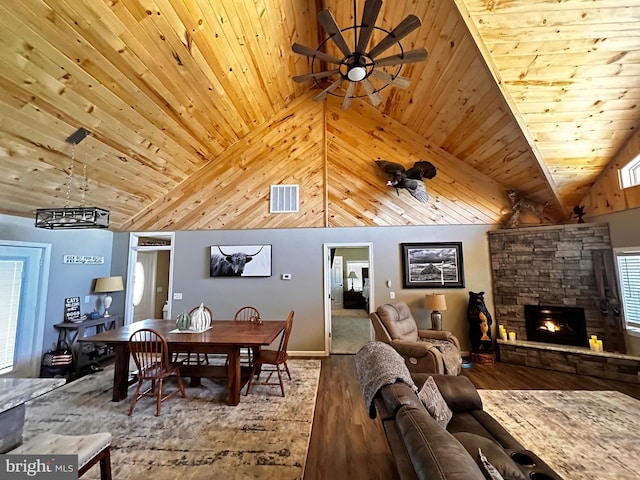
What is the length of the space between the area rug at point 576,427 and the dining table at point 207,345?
2694 mm

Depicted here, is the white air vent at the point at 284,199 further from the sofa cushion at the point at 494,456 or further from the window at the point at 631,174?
the window at the point at 631,174

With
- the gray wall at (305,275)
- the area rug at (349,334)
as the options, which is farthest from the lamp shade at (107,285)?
the area rug at (349,334)

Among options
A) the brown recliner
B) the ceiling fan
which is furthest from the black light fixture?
the brown recliner

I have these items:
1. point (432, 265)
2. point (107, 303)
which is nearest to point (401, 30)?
point (432, 265)

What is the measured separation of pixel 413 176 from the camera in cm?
485

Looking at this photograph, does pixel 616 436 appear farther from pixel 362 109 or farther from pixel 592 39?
pixel 362 109

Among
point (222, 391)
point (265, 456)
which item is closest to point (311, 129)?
point (222, 391)

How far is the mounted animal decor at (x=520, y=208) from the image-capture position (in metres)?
4.95

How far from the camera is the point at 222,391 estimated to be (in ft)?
11.7

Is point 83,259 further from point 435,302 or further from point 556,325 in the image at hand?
point 556,325

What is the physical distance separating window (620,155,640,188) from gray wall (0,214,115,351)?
8.61 m

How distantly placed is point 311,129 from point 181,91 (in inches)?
96.6

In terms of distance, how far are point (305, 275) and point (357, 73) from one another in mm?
3464

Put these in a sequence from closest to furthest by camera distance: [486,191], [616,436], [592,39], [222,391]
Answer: [616,436], [592,39], [222,391], [486,191]
